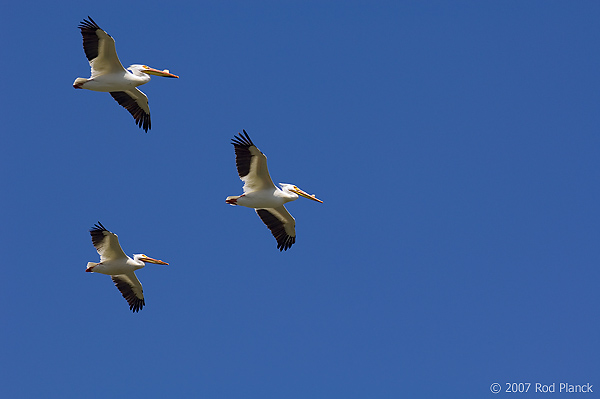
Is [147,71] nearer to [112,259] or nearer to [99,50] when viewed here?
[99,50]

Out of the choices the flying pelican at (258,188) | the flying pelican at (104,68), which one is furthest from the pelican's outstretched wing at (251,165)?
the flying pelican at (104,68)

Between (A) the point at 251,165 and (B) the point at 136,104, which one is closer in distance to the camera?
(A) the point at 251,165

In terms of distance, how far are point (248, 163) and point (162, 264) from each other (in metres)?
3.46

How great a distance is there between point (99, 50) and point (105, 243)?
12.5ft

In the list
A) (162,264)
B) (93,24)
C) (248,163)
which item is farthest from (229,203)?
(93,24)

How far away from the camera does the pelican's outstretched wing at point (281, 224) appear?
→ 2245cm

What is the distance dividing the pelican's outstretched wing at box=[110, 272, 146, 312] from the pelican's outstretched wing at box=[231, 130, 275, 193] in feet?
12.6

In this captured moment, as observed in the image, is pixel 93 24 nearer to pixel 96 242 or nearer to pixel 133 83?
pixel 133 83

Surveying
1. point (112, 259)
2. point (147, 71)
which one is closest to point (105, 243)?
point (112, 259)

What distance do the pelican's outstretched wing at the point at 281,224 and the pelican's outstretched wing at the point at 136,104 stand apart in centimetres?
321

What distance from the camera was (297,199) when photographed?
2200 cm

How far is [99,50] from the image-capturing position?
2144 cm

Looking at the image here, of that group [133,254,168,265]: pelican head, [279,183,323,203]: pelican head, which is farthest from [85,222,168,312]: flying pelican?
[279,183,323,203]: pelican head

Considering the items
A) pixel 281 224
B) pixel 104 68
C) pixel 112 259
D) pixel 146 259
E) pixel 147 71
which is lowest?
pixel 112 259
